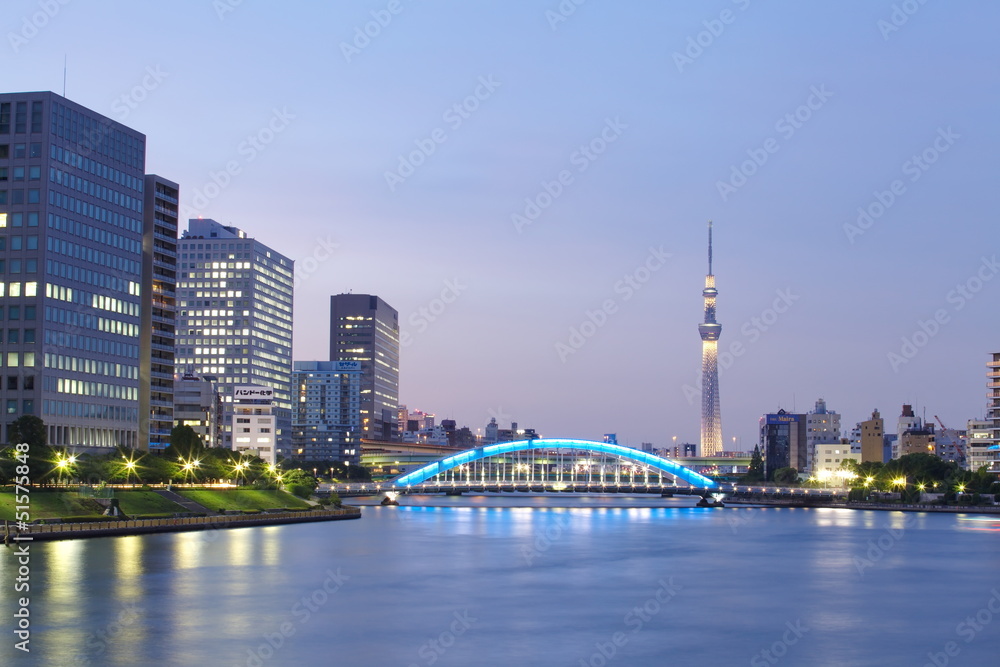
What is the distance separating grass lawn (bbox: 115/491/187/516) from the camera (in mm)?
92625

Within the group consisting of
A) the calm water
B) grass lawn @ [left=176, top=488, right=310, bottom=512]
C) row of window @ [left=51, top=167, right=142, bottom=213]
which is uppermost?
row of window @ [left=51, top=167, right=142, bottom=213]

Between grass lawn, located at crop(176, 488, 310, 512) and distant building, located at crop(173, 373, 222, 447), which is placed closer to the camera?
grass lawn, located at crop(176, 488, 310, 512)

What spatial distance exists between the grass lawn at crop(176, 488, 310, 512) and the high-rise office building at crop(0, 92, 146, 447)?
12.7 m

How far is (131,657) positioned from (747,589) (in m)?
32.1

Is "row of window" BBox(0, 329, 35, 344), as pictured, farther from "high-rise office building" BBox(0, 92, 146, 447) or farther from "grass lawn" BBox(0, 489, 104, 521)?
"grass lawn" BBox(0, 489, 104, 521)

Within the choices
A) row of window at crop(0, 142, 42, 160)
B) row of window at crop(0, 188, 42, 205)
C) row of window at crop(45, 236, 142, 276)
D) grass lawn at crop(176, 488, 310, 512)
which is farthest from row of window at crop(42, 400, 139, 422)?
row of window at crop(0, 142, 42, 160)

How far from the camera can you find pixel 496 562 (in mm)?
74188

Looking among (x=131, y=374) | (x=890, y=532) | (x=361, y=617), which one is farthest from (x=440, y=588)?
(x=131, y=374)

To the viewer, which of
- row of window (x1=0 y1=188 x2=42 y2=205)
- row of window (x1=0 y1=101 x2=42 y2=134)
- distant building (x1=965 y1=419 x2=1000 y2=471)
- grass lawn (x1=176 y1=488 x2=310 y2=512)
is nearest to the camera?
grass lawn (x1=176 y1=488 x2=310 y2=512)

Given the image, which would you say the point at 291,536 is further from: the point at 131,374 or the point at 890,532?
the point at 890,532

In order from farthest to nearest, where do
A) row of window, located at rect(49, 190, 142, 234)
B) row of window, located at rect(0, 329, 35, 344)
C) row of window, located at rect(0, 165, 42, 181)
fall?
1. row of window, located at rect(49, 190, 142, 234)
2. row of window, located at rect(0, 165, 42, 181)
3. row of window, located at rect(0, 329, 35, 344)

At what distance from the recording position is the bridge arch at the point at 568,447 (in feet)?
595

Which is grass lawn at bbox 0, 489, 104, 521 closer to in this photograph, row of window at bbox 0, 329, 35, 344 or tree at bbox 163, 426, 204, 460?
row of window at bbox 0, 329, 35, 344

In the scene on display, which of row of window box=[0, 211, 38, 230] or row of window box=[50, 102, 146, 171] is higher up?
row of window box=[50, 102, 146, 171]
